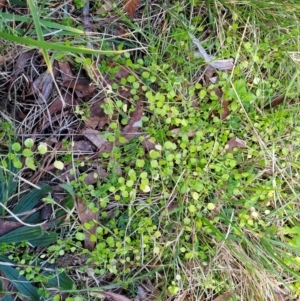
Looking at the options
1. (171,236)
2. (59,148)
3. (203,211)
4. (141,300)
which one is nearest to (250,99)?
(203,211)

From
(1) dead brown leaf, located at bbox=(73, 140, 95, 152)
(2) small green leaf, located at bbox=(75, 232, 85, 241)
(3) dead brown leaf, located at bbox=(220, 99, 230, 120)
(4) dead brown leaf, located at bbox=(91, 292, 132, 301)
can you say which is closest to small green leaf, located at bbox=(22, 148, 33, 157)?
(1) dead brown leaf, located at bbox=(73, 140, 95, 152)

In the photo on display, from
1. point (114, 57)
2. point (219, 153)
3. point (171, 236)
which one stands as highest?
point (114, 57)

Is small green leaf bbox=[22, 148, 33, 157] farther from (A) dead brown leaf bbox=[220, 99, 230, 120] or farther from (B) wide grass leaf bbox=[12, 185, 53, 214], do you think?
(A) dead brown leaf bbox=[220, 99, 230, 120]

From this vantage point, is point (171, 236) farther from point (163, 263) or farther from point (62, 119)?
point (62, 119)

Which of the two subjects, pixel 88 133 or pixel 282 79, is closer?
pixel 88 133

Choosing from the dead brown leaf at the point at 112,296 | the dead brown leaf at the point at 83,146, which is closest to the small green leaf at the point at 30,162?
the dead brown leaf at the point at 83,146

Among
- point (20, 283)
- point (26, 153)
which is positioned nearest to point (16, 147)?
point (26, 153)

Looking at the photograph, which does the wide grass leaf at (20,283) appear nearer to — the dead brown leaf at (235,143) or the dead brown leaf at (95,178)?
the dead brown leaf at (95,178)
